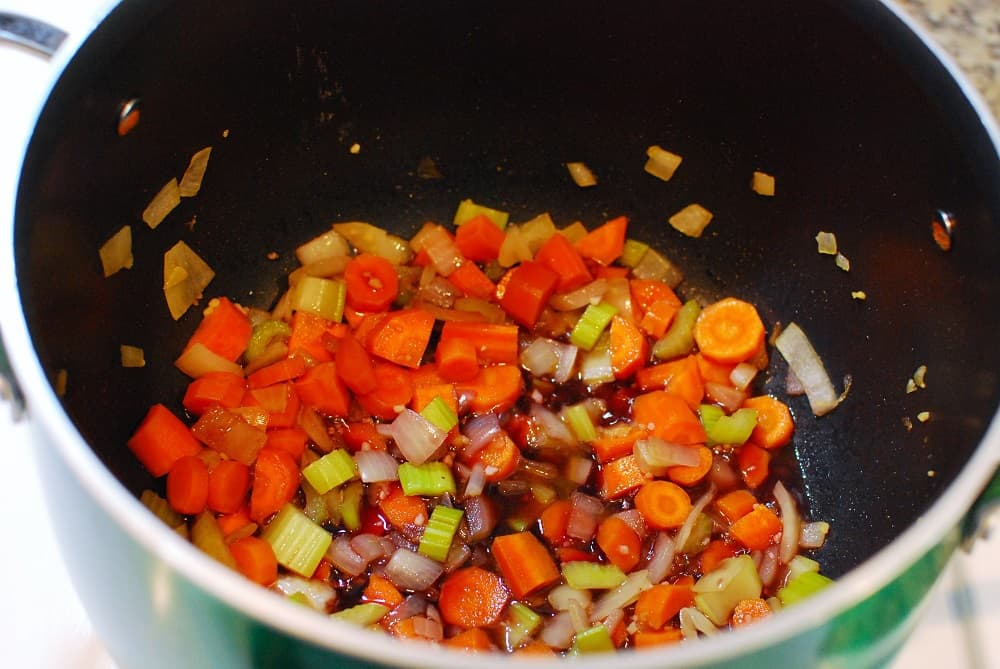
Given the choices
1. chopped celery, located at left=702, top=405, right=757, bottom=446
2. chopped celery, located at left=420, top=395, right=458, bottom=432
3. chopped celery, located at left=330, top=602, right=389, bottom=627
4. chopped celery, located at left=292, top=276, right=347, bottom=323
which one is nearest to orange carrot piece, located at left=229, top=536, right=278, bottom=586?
chopped celery, located at left=330, top=602, right=389, bottom=627

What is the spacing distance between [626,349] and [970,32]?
917 mm

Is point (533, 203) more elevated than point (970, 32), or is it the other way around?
point (970, 32)

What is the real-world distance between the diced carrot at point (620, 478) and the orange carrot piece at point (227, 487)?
0.58 metres

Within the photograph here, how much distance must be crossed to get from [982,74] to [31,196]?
163cm

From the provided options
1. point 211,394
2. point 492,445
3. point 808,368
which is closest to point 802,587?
point 808,368

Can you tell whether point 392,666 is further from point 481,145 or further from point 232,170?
point 481,145

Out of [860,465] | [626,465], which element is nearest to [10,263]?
[626,465]

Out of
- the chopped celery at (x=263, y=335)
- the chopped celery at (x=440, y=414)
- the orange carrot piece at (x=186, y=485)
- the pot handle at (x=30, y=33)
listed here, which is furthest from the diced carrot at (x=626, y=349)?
the pot handle at (x=30, y=33)

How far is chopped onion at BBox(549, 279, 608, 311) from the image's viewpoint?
5.76ft

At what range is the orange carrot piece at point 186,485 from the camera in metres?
1.42

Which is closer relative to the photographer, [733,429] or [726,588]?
[726,588]

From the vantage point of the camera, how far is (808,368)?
1658 millimetres

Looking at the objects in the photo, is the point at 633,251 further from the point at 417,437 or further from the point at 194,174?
the point at 194,174

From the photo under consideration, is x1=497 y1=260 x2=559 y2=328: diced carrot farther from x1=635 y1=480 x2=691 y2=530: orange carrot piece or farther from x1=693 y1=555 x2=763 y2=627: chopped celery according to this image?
x1=693 y1=555 x2=763 y2=627: chopped celery
